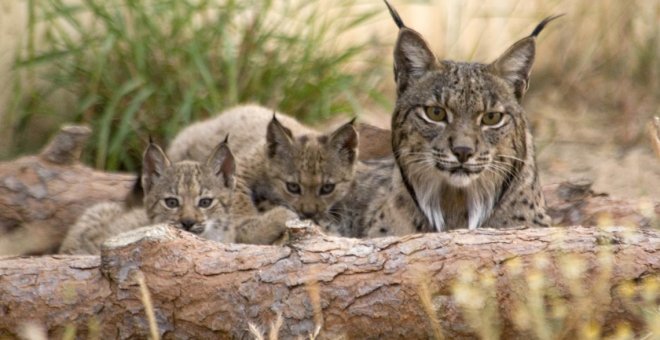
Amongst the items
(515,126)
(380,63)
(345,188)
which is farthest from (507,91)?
(380,63)

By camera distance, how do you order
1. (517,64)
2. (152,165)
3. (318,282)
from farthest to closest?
(152,165) < (517,64) < (318,282)

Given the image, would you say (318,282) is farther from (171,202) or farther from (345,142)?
(345,142)

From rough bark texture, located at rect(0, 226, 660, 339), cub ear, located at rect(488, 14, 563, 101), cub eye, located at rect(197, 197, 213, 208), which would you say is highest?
cub ear, located at rect(488, 14, 563, 101)

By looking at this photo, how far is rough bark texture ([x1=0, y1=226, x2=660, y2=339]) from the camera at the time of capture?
4.20 meters

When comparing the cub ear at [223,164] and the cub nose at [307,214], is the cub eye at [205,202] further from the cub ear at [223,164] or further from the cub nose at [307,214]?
the cub nose at [307,214]

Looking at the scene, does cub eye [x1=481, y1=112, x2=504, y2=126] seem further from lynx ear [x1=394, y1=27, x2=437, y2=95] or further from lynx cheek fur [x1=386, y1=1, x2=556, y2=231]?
lynx ear [x1=394, y1=27, x2=437, y2=95]

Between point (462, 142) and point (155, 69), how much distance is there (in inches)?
123

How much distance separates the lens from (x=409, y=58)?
18.4 ft

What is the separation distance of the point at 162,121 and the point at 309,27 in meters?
1.25

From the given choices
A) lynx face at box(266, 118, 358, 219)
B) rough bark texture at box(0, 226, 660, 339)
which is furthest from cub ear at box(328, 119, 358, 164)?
rough bark texture at box(0, 226, 660, 339)

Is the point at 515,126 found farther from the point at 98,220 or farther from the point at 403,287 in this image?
the point at 98,220

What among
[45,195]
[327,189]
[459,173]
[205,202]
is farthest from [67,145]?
[459,173]

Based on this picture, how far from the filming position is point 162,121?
7.81 metres

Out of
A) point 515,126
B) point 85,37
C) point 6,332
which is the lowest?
point 6,332
